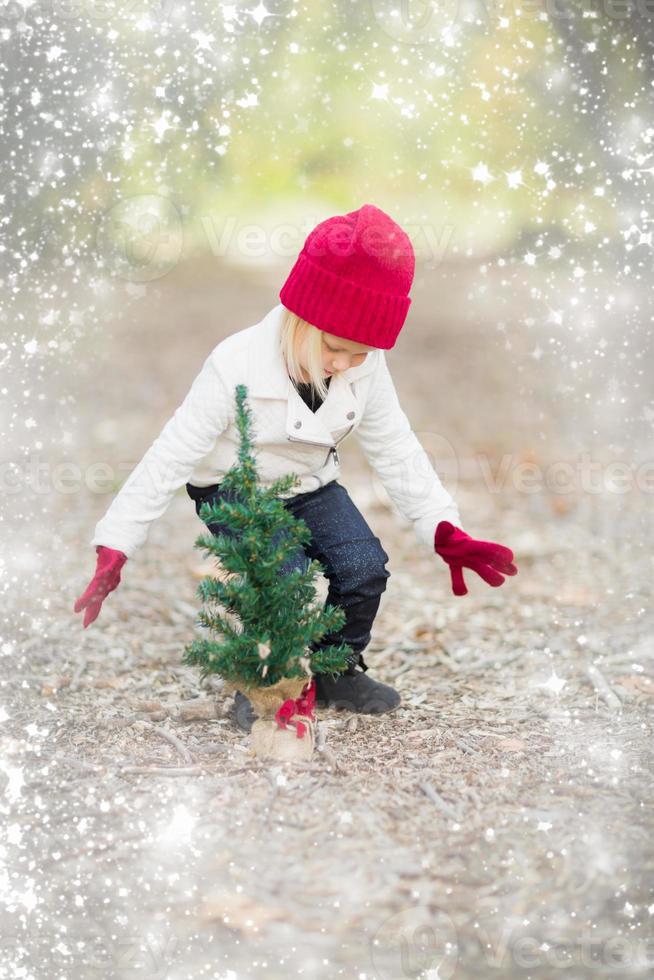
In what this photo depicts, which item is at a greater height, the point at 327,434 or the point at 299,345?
the point at 299,345

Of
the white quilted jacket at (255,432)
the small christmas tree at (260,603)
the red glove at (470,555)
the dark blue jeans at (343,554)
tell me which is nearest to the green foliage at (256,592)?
the small christmas tree at (260,603)

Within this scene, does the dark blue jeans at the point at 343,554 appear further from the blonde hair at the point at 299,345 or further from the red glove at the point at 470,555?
Answer: the blonde hair at the point at 299,345

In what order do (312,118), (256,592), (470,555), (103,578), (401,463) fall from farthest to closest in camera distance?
(312,118)
(401,463)
(470,555)
(103,578)
(256,592)

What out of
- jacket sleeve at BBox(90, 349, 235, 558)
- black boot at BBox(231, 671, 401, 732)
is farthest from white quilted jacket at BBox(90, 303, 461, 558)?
black boot at BBox(231, 671, 401, 732)

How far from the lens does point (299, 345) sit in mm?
2074

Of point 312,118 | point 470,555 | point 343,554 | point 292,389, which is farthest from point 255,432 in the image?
point 312,118

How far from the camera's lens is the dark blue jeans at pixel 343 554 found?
2.23m

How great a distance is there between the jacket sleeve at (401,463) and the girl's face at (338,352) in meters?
0.17

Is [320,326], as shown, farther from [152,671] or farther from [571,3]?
[571,3]

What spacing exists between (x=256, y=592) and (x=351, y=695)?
55 centimetres

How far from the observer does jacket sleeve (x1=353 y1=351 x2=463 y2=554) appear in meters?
2.28

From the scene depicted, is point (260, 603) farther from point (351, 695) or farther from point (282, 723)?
point (351, 695)

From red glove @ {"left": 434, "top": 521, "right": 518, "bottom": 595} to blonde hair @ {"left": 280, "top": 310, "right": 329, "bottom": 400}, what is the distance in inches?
16.8

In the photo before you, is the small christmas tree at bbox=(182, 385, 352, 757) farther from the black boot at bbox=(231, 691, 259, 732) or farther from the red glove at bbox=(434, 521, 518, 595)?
the red glove at bbox=(434, 521, 518, 595)
